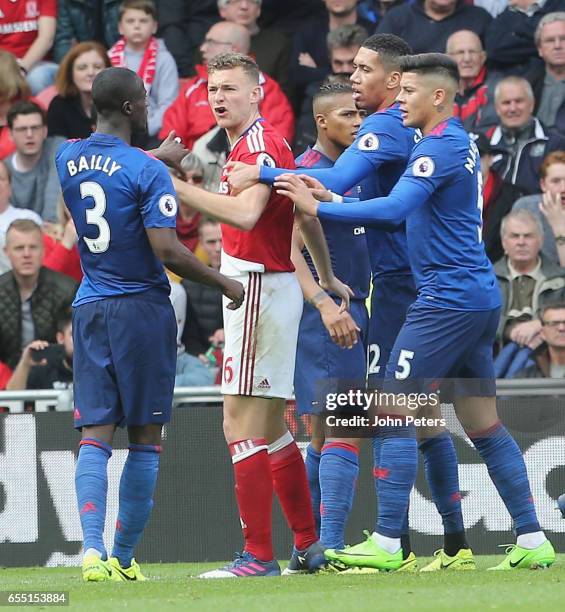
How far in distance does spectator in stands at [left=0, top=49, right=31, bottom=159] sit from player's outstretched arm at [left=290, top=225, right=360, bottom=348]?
249 inches

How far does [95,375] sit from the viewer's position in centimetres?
700

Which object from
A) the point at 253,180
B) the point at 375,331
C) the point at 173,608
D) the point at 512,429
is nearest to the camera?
the point at 173,608

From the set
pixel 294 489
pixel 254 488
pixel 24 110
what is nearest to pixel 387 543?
pixel 294 489

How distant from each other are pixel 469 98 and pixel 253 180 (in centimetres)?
600

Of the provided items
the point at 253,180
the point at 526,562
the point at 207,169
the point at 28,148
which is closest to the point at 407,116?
the point at 253,180

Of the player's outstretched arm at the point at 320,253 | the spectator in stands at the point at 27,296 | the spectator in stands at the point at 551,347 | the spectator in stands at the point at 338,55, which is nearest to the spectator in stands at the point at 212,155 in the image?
the spectator in stands at the point at 338,55

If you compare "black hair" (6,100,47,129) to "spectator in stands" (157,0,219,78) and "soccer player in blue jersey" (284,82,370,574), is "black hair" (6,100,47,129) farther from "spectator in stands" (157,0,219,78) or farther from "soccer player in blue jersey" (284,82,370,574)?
"soccer player in blue jersey" (284,82,370,574)

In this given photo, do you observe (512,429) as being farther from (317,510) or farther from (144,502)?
(144,502)

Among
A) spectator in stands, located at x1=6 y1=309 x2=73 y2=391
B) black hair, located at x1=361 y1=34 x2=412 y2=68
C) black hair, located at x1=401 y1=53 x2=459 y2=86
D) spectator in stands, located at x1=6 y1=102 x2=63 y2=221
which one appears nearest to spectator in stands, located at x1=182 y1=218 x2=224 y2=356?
spectator in stands, located at x1=6 y1=309 x2=73 y2=391

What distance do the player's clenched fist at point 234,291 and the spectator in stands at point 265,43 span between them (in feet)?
21.6

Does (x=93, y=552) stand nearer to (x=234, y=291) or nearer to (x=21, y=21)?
(x=234, y=291)

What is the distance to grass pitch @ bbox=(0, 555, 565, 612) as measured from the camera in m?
5.57

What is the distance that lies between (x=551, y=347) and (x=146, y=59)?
197 inches

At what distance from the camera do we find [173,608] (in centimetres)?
561
